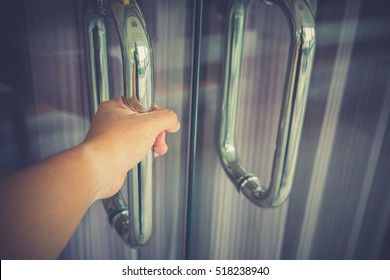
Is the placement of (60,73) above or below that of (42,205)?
above

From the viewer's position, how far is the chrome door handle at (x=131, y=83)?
0.36 m

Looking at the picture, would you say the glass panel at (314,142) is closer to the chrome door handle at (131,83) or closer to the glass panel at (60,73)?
the glass panel at (60,73)

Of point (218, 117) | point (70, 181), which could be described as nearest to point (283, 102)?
point (218, 117)

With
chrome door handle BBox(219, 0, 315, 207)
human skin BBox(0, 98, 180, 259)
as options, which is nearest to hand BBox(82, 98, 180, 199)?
human skin BBox(0, 98, 180, 259)

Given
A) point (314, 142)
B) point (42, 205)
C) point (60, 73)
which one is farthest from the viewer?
point (314, 142)

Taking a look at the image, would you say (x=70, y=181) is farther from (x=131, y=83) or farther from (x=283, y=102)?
(x=283, y=102)

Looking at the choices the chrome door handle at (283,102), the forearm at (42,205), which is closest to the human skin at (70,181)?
the forearm at (42,205)

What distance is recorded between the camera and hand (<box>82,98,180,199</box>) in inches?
16.2

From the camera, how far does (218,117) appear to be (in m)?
0.56

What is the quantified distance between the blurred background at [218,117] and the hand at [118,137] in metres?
0.07

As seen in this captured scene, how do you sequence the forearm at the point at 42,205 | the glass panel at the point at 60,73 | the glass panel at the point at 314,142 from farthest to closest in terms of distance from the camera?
the glass panel at the point at 314,142 < the glass panel at the point at 60,73 < the forearm at the point at 42,205

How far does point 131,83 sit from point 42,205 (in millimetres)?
156
